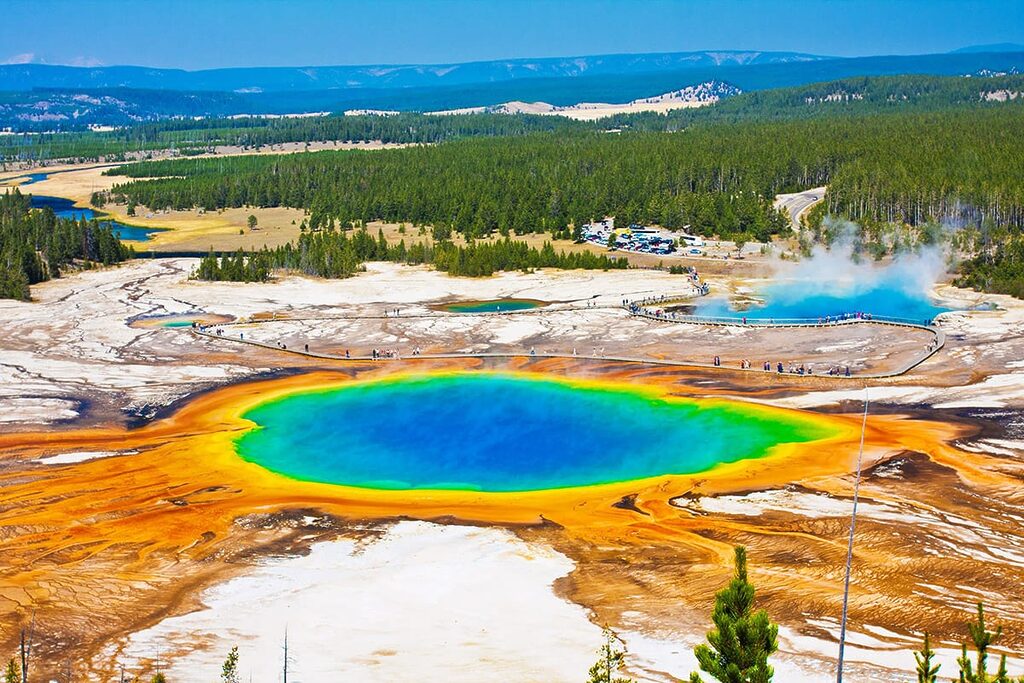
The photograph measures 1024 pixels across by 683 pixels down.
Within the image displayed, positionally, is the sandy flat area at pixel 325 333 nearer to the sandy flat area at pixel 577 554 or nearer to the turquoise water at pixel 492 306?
the sandy flat area at pixel 577 554

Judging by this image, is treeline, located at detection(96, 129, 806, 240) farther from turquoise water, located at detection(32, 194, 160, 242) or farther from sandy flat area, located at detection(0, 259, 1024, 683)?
sandy flat area, located at detection(0, 259, 1024, 683)

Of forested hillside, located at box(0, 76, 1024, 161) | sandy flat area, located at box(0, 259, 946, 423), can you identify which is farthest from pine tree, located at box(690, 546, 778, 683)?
forested hillside, located at box(0, 76, 1024, 161)

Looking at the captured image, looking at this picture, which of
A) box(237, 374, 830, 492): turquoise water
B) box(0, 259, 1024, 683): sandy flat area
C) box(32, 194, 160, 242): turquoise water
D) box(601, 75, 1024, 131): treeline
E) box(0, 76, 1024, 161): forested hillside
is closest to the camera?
box(0, 259, 1024, 683): sandy flat area

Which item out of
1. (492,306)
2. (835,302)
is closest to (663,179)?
(835,302)

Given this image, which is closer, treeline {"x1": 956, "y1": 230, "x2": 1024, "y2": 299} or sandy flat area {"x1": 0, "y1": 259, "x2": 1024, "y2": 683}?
sandy flat area {"x1": 0, "y1": 259, "x2": 1024, "y2": 683}

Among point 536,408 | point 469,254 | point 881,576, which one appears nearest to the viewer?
point 881,576

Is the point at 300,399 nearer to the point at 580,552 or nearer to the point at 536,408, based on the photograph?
the point at 536,408

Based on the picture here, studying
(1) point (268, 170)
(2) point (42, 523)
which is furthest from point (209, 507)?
(1) point (268, 170)
